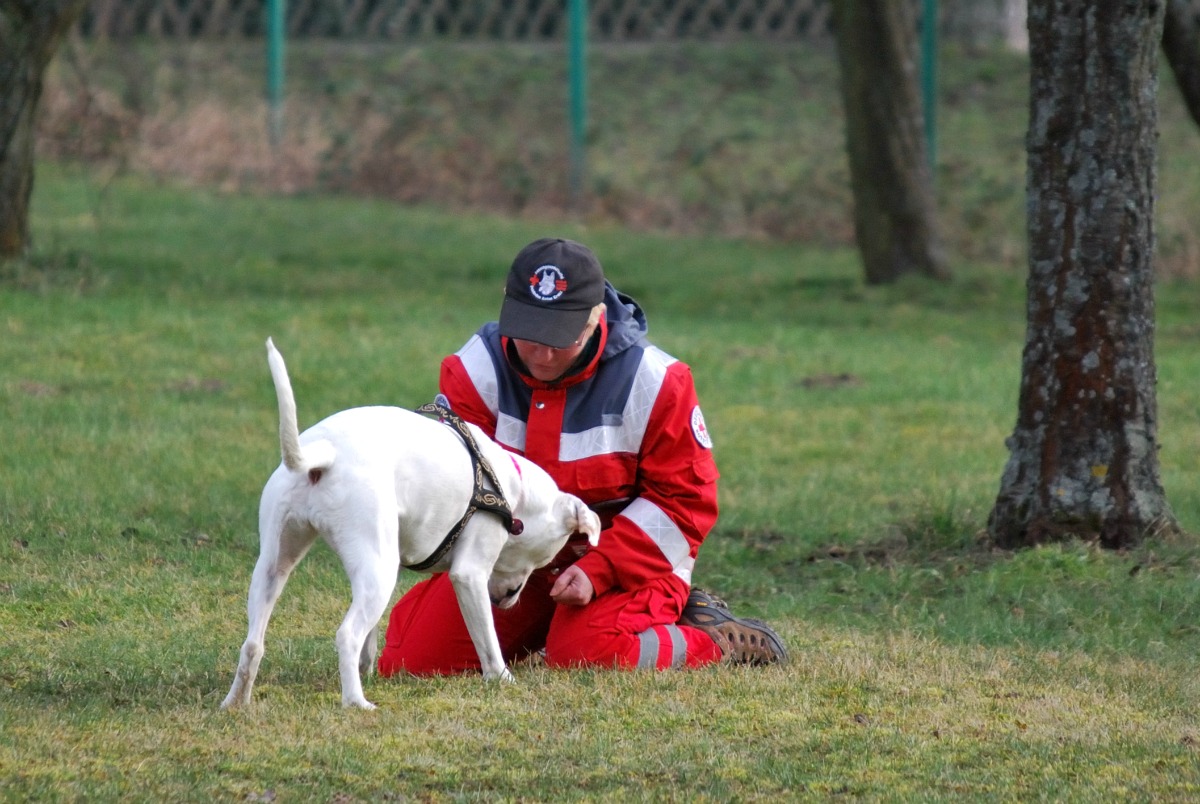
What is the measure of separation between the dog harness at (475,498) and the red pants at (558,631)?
0.62m

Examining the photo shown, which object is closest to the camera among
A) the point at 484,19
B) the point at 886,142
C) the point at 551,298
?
the point at 551,298

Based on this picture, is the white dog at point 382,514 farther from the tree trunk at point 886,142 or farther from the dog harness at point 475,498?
the tree trunk at point 886,142

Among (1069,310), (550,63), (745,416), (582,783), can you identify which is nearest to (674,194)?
(550,63)

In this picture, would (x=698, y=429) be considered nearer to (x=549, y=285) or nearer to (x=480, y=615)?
(x=549, y=285)

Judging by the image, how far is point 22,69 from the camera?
11.5 meters

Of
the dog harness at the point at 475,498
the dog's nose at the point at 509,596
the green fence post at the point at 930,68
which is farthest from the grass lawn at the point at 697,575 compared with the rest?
the green fence post at the point at 930,68

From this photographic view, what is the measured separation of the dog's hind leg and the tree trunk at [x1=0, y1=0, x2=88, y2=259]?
810 centimetres

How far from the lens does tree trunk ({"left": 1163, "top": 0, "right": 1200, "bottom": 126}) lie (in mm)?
11758

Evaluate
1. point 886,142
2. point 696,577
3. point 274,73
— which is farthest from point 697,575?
point 274,73

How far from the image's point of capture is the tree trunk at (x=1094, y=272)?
6.79 metres

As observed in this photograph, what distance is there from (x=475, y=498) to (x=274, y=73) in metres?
16.2

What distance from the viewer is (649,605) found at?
211 inches

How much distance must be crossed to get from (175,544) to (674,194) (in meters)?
13.5

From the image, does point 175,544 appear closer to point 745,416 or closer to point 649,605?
point 649,605
